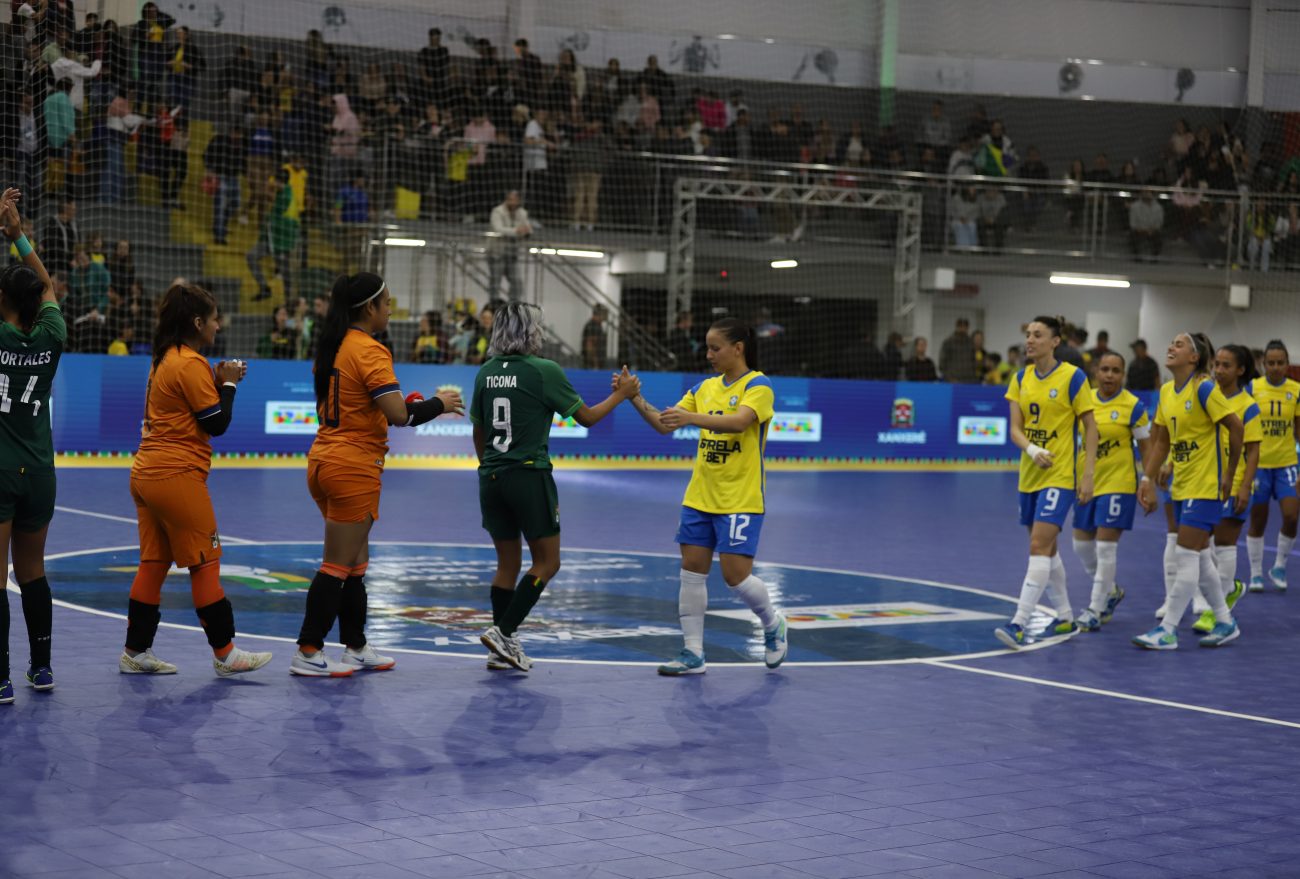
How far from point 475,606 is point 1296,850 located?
6.22 meters

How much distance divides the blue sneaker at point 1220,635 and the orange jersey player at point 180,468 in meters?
6.64

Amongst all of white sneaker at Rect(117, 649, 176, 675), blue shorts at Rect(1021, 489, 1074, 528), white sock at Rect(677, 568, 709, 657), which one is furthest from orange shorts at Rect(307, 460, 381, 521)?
blue shorts at Rect(1021, 489, 1074, 528)

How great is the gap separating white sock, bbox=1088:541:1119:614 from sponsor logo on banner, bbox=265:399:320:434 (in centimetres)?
1264

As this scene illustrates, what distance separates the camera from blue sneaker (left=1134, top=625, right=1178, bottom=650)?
34.1 ft

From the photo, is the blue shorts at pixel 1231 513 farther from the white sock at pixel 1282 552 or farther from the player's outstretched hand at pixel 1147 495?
the white sock at pixel 1282 552

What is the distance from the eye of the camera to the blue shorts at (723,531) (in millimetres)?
8680

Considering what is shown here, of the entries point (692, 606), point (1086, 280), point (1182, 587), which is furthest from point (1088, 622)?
point (1086, 280)

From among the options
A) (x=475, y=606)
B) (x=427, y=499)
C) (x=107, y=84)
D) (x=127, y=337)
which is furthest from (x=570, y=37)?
(x=475, y=606)

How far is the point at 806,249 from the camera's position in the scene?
28344 millimetres

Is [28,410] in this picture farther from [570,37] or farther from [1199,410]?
[570,37]

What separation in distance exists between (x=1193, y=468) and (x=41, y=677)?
7.50 meters

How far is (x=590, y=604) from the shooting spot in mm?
11180

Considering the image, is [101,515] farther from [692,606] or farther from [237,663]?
[692,606]

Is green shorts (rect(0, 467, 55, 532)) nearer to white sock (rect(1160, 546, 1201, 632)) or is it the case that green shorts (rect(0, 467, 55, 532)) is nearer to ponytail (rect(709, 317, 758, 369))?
ponytail (rect(709, 317, 758, 369))
